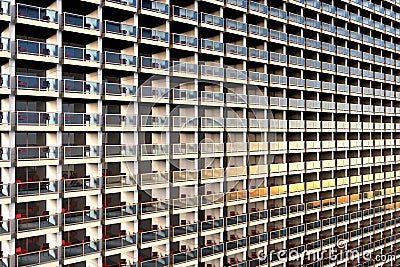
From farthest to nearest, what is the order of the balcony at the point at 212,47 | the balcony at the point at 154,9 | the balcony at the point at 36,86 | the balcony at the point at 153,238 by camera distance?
the balcony at the point at 212,47
the balcony at the point at 154,9
the balcony at the point at 153,238
the balcony at the point at 36,86

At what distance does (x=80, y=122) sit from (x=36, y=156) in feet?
10.2

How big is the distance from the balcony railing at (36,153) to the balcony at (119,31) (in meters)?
7.55

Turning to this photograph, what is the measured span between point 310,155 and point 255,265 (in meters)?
11.8

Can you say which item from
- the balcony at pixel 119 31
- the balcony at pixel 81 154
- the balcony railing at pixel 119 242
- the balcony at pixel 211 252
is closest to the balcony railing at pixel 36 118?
the balcony at pixel 81 154

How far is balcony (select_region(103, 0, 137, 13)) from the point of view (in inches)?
1042

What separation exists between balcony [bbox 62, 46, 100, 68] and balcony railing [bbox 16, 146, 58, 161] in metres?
4.97

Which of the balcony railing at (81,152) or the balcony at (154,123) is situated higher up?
the balcony at (154,123)

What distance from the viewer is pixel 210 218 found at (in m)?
32.0

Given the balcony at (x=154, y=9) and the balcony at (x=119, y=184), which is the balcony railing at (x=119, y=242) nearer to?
the balcony at (x=119, y=184)

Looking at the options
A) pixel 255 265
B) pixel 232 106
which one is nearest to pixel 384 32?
pixel 232 106

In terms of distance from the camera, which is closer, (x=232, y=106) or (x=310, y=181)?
(x=232, y=106)

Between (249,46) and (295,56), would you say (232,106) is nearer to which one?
(249,46)

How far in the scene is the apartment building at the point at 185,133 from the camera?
24359 mm

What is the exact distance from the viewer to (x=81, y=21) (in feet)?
83.4
